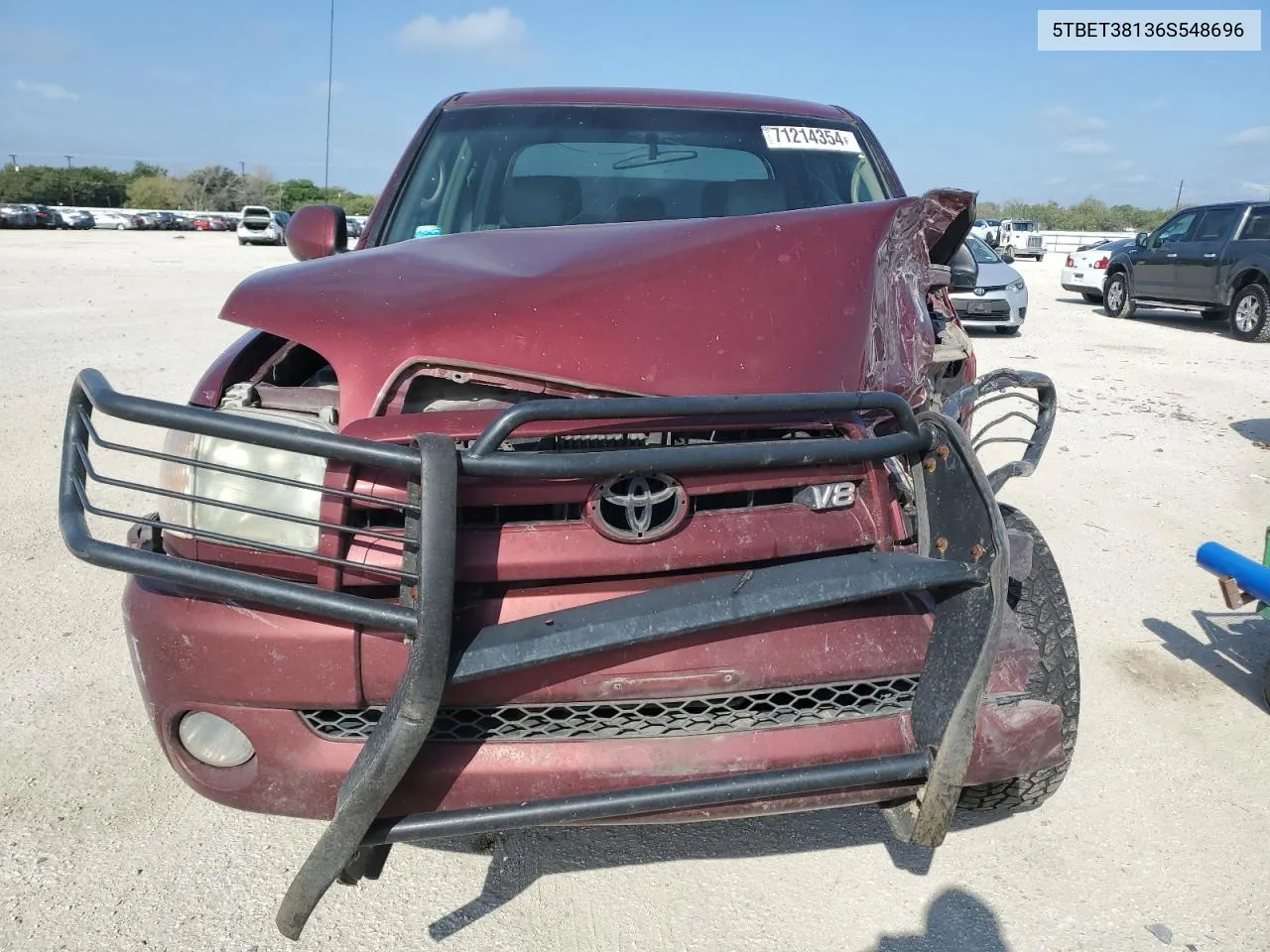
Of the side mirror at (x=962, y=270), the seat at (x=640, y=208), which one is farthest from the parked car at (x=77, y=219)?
the side mirror at (x=962, y=270)

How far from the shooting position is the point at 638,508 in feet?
5.75

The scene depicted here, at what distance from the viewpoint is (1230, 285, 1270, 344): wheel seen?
41.8 feet

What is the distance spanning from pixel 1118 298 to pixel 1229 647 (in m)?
14.4

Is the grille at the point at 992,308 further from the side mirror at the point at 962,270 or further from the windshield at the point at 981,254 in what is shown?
the side mirror at the point at 962,270

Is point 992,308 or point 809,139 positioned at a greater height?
point 809,139

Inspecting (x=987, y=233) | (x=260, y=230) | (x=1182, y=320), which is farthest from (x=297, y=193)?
(x=1182, y=320)

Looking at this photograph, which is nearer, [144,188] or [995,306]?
[995,306]

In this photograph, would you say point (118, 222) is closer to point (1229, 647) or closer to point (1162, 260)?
point (1162, 260)

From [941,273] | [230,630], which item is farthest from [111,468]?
[941,273]

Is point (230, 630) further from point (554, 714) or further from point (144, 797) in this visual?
point (144, 797)

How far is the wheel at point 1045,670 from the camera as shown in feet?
7.37

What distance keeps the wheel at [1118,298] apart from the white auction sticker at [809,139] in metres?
14.2

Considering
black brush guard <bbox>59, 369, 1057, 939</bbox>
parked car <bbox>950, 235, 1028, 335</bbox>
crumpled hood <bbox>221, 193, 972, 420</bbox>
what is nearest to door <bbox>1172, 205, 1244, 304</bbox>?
parked car <bbox>950, 235, 1028, 335</bbox>

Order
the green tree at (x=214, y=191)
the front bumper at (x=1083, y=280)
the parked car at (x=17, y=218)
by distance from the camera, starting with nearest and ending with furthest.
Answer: the front bumper at (x=1083, y=280), the parked car at (x=17, y=218), the green tree at (x=214, y=191)
